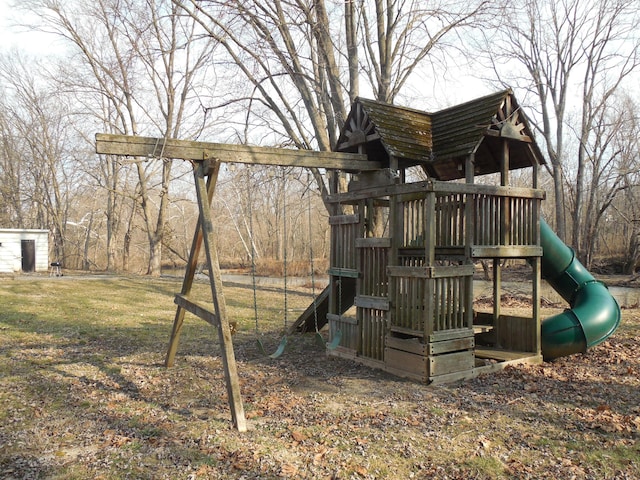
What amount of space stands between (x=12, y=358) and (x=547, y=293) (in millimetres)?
18775

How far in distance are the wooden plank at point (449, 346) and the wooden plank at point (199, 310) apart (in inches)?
118

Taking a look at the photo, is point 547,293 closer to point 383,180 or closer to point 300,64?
point 300,64

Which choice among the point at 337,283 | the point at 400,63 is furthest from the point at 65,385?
the point at 400,63

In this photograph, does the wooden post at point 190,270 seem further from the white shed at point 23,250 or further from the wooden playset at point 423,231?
the white shed at point 23,250

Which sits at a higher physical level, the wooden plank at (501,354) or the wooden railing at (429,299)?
the wooden railing at (429,299)

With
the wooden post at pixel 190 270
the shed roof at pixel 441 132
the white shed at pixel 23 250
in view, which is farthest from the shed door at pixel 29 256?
the shed roof at pixel 441 132

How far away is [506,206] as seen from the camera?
820 cm

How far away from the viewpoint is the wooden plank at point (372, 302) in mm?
7930

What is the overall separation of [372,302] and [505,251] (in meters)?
2.22

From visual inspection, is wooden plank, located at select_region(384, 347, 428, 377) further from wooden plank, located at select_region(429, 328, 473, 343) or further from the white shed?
the white shed

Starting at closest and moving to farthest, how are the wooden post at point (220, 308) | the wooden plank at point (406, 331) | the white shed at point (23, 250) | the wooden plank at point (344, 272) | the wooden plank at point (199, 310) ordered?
the wooden post at point (220, 308), the wooden plank at point (199, 310), the wooden plank at point (406, 331), the wooden plank at point (344, 272), the white shed at point (23, 250)

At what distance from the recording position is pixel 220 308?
5.88 m

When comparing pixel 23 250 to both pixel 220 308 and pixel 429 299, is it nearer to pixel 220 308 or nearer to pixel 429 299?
pixel 220 308

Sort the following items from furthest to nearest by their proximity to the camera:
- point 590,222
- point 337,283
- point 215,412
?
point 590,222 → point 337,283 → point 215,412
